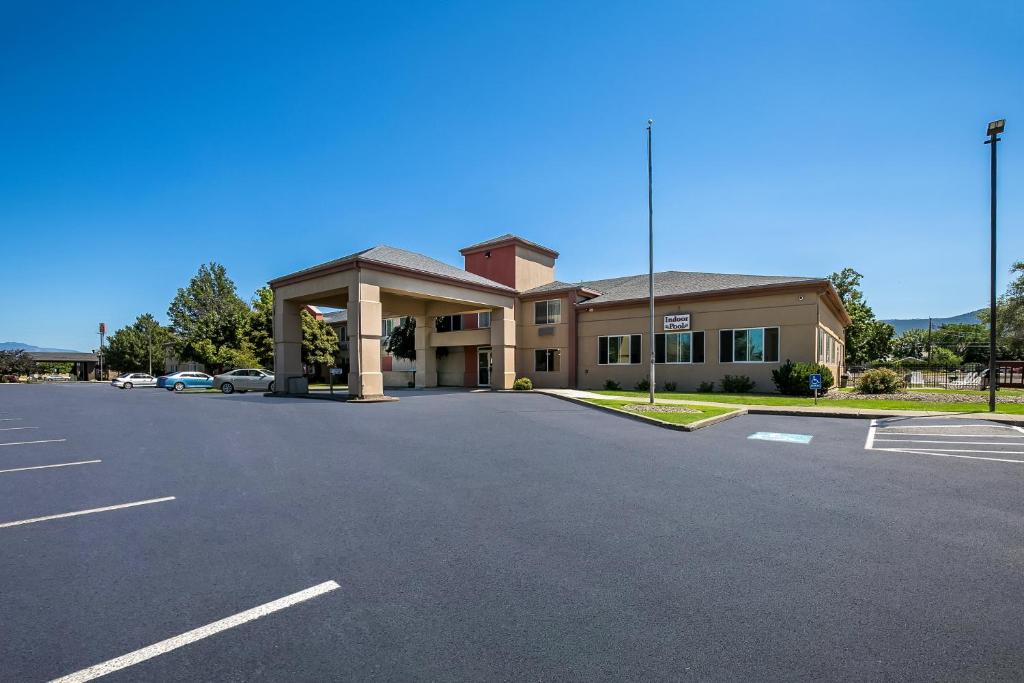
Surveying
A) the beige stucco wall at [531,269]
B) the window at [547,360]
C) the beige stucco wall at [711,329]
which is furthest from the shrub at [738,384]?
the beige stucco wall at [531,269]

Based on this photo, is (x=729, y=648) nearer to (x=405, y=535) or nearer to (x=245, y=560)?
(x=405, y=535)

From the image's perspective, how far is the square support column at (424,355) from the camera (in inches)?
1377

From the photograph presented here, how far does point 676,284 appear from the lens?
2884 cm

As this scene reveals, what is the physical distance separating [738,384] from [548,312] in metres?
11.9

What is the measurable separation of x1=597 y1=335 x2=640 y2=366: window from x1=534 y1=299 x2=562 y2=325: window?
3.01 meters

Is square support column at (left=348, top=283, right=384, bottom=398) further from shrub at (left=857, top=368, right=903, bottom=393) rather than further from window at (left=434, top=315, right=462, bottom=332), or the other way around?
shrub at (left=857, top=368, right=903, bottom=393)

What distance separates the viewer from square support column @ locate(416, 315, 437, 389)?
3497 cm

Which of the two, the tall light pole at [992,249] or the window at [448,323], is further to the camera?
the window at [448,323]

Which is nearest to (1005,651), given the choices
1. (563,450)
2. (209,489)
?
(563,450)

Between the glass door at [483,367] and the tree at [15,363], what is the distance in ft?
A: 240

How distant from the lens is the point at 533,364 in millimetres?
31609

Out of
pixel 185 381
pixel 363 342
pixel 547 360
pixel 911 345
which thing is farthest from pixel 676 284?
pixel 911 345

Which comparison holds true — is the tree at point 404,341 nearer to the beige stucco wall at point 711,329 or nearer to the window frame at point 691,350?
the beige stucco wall at point 711,329

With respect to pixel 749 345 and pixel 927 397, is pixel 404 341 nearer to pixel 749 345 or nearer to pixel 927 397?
pixel 749 345
